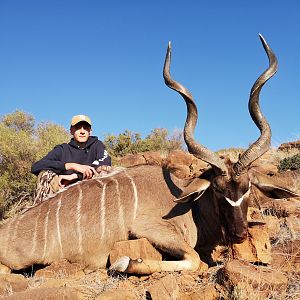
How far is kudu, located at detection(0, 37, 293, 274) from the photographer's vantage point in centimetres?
386

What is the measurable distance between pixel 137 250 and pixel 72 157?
1.92 m

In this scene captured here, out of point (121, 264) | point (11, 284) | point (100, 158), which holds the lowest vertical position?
point (11, 284)

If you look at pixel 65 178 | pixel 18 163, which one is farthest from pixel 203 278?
pixel 18 163

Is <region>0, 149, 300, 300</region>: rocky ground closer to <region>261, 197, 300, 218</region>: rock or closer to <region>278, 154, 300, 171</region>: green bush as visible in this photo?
<region>261, 197, 300, 218</region>: rock

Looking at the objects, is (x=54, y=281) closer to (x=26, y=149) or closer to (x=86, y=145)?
(x=86, y=145)

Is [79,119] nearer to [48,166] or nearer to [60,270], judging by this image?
[48,166]

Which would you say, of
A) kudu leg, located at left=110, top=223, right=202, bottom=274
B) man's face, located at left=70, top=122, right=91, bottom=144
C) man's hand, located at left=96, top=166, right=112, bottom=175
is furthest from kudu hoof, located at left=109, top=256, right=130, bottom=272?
man's face, located at left=70, top=122, right=91, bottom=144

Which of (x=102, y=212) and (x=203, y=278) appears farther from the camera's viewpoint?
(x=102, y=212)

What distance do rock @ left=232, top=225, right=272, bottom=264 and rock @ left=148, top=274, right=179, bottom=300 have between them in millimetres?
1008

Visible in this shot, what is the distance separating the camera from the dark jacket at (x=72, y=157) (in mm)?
4953

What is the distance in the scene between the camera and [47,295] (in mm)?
2842

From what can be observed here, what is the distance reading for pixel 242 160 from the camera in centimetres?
381

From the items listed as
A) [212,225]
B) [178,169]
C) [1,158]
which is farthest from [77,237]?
[1,158]

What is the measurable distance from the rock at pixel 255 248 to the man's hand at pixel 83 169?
1861 millimetres
